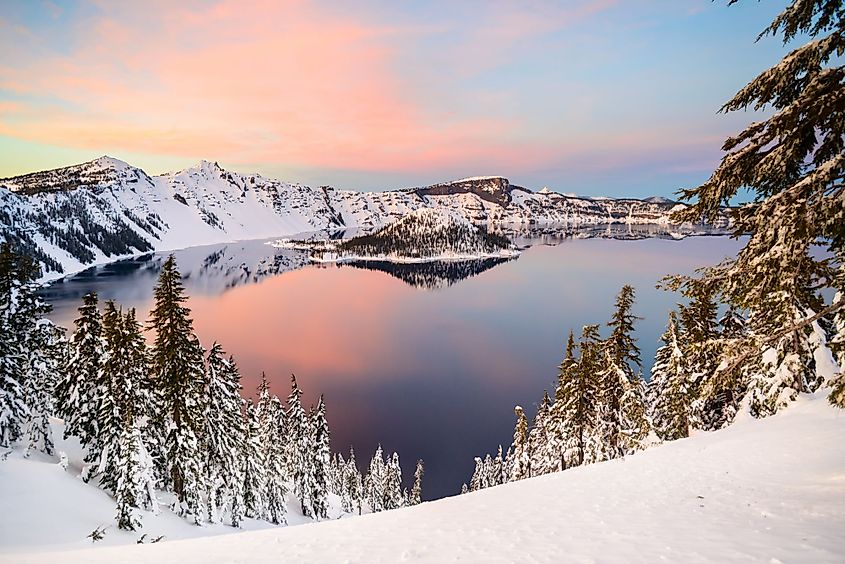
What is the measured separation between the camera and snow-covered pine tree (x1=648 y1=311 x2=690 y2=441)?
21.9 m

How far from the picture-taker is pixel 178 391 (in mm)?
24438

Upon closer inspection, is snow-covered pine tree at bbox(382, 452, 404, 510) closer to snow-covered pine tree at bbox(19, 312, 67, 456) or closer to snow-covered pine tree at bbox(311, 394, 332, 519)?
snow-covered pine tree at bbox(311, 394, 332, 519)

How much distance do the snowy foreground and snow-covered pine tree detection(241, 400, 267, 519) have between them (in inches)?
447

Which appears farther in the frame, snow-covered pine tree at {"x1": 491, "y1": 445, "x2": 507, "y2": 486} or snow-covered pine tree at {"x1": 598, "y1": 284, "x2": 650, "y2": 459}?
snow-covered pine tree at {"x1": 491, "y1": 445, "x2": 507, "y2": 486}

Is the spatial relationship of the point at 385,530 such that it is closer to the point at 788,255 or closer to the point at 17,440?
the point at 788,255

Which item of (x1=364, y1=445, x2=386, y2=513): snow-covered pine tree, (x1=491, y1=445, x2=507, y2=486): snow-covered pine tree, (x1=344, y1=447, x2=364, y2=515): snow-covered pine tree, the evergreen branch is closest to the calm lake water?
(x1=491, y1=445, x2=507, y2=486): snow-covered pine tree

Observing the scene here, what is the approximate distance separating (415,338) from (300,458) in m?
72.3

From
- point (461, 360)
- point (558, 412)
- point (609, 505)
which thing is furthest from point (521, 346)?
point (609, 505)

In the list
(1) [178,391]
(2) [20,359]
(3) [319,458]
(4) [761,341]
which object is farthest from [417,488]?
(4) [761,341]

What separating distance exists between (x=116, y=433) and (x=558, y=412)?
970 inches

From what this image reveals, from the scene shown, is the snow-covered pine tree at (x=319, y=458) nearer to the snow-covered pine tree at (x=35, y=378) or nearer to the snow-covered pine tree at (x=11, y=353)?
the snow-covered pine tree at (x=35, y=378)

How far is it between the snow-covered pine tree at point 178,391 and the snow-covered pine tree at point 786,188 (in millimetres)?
23950

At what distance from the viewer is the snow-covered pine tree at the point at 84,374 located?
22.6 metres

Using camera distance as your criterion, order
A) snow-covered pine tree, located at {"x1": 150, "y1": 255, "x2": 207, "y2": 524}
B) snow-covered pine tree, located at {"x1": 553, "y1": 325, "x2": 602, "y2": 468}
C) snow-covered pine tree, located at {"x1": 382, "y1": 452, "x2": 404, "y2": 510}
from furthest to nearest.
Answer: snow-covered pine tree, located at {"x1": 382, "y1": 452, "x2": 404, "y2": 510} → snow-covered pine tree, located at {"x1": 553, "y1": 325, "x2": 602, "y2": 468} → snow-covered pine tree, located at {"x1": 150, "y1": 255, "x2": 207, "y2": 524}
